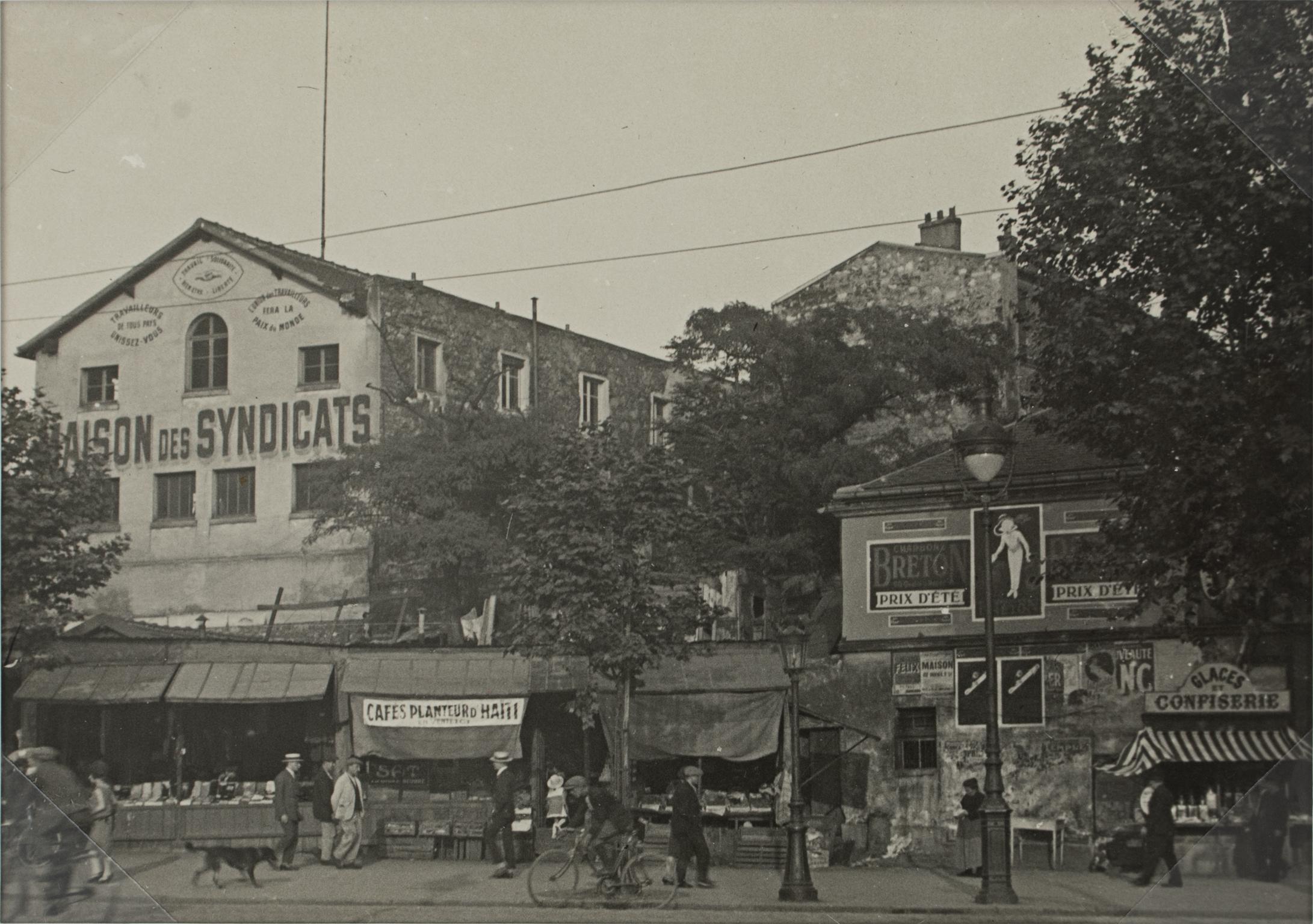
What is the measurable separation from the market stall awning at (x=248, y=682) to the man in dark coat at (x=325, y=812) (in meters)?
0.44

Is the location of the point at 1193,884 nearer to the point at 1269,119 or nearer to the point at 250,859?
the point at 1269,119

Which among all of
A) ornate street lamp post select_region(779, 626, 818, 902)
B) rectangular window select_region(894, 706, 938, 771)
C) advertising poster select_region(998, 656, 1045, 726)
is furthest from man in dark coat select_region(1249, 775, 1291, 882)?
ornate street lamp post select_region(779, 626, 818, 902)

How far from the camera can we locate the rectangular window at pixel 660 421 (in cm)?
761

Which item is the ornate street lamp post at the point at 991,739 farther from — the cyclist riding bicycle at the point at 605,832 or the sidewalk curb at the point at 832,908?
the cyclist riding bicycle at the point at 605,832

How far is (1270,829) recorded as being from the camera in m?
6.32

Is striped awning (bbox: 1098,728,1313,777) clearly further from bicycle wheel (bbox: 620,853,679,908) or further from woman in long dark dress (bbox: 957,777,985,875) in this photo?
bicycle wheel (bbox: 620,853,679,908)

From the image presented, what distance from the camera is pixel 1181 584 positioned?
658 cm

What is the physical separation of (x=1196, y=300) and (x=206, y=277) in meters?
4.92

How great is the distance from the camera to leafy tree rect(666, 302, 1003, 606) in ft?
23.9

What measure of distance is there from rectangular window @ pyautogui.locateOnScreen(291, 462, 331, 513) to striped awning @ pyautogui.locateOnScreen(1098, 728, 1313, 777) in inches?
160

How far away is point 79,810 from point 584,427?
10.4 ft

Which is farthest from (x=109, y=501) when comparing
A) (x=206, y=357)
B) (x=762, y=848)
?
(x=762, y=848)

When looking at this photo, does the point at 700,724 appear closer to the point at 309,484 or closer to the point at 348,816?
the point at 348,816

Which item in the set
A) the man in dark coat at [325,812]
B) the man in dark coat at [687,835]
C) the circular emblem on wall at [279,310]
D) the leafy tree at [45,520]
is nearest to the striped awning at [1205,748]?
the man in dark coat at [687,835]
